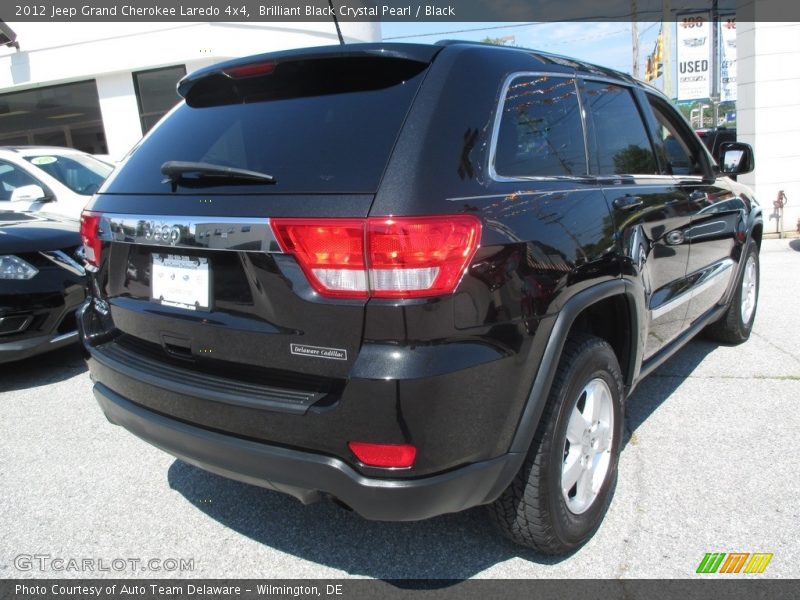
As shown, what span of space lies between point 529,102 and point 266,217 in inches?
43.1

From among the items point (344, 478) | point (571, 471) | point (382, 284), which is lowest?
point (571, 471)

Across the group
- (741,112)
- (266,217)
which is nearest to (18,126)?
(741,112)

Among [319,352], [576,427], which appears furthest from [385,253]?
[576,427]

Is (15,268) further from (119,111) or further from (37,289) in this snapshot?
(119,111)

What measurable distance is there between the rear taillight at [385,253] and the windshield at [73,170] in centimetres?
626

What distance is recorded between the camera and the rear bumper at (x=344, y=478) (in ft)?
6.00

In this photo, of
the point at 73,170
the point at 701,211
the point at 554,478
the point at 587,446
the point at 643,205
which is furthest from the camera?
the point at 73,170

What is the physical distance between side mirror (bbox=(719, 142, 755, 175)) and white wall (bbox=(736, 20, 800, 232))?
611cm

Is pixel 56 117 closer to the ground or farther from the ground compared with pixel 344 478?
farther from the ground

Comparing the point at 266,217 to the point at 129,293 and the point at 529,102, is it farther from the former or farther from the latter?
the point at 529,102

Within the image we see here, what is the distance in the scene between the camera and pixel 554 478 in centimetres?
219

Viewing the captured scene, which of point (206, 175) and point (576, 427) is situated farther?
point (576, 427)

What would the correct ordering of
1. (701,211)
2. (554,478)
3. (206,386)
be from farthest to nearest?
(701,211) → (554,478) → (206,386)

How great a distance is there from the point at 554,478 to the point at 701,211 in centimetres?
209
